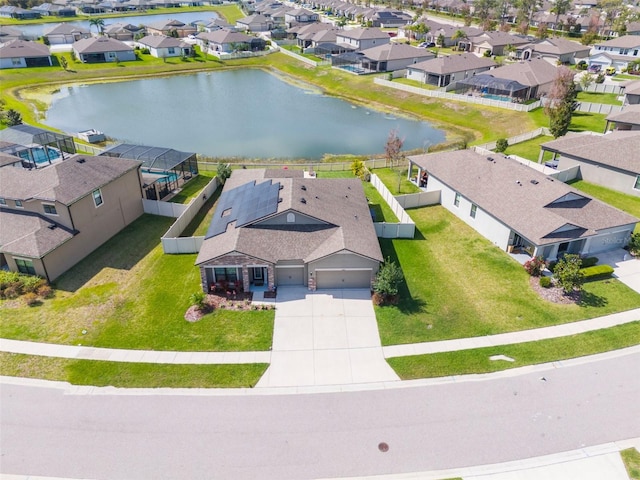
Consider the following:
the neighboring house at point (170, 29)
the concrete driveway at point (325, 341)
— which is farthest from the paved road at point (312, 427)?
the neighboring house at point (170, 29)

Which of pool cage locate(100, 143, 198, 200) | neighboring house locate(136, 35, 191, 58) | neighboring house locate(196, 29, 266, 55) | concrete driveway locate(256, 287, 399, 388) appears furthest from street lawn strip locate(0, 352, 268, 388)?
neighboring house locate(196, 29, 266, 55)

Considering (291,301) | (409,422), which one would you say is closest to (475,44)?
(291,301)

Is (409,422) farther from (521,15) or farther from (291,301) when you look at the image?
(521,15)

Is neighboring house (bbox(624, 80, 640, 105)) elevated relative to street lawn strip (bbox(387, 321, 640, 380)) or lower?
elevated

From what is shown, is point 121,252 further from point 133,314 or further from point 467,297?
point 467,297

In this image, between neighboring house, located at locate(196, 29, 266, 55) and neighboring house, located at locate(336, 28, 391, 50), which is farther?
neighboring house, located at locate(196, 29, 266, 55)

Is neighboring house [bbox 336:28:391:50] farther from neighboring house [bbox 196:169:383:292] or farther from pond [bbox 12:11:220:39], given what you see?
pond [bbox 12:11:220:39]

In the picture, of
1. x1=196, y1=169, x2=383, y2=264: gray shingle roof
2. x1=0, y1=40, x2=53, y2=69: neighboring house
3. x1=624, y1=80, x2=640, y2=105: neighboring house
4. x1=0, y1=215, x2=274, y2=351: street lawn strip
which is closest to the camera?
x1=0, y1=215, x2=274, y2=351: street lawn strip
